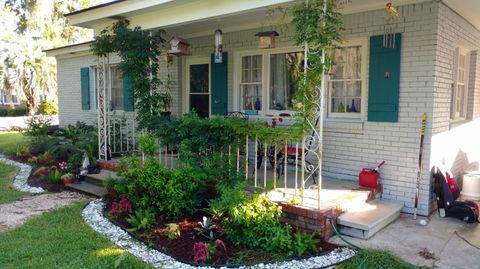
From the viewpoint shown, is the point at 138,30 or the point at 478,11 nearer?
the point at 478,11

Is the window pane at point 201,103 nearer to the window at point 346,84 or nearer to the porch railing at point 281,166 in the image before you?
the porch railing at point 281,166

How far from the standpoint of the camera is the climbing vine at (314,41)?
12.2 ft

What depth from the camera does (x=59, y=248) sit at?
3.71m

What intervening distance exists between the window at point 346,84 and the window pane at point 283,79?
2.35ft

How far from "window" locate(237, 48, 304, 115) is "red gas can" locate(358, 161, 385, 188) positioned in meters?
1.83

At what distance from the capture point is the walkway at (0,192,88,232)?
463 centimetres

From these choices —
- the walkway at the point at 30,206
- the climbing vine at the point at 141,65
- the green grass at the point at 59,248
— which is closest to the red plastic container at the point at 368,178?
the green grass at the point at 59,248

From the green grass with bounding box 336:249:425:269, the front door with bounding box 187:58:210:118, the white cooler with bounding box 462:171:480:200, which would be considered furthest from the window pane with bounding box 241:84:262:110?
the green grass with bounding box 336:249:425:269

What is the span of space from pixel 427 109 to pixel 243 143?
234 centimetres

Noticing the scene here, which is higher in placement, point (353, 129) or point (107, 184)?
point (353, 129)

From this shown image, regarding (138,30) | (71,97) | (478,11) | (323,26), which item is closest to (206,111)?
(138,30)

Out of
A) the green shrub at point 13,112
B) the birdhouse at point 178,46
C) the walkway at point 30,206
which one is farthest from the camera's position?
the green shrub at point 13,112

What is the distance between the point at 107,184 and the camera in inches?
209

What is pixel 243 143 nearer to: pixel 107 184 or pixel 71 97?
pixel 107 184
